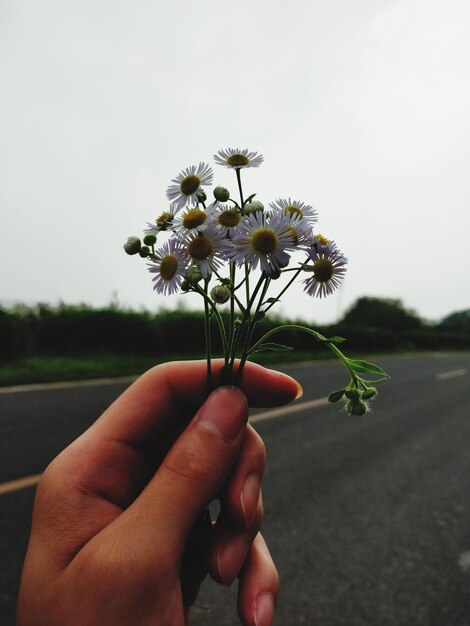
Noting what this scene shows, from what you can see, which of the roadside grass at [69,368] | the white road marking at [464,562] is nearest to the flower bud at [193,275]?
the white road marking at [464,562]

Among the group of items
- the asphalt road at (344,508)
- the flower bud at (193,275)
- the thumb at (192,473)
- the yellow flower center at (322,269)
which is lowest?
the asphalt road at (344,508)

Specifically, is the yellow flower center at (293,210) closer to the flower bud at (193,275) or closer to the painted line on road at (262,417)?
the flower bud at (193,275)

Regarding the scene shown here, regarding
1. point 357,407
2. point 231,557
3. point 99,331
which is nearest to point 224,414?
point 357,407

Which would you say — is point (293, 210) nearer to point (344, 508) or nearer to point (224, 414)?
point (224, 414)

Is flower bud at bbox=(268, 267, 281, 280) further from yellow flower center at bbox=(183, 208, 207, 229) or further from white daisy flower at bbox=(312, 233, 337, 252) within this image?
yellow flower center at bbox=(183, 208, 207, 229)

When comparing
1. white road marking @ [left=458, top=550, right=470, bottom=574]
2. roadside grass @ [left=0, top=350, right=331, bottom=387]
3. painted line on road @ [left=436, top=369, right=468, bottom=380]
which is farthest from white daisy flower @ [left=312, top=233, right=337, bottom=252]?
painted line on road @ [left=436, top=369, right=468, bottom=380]
